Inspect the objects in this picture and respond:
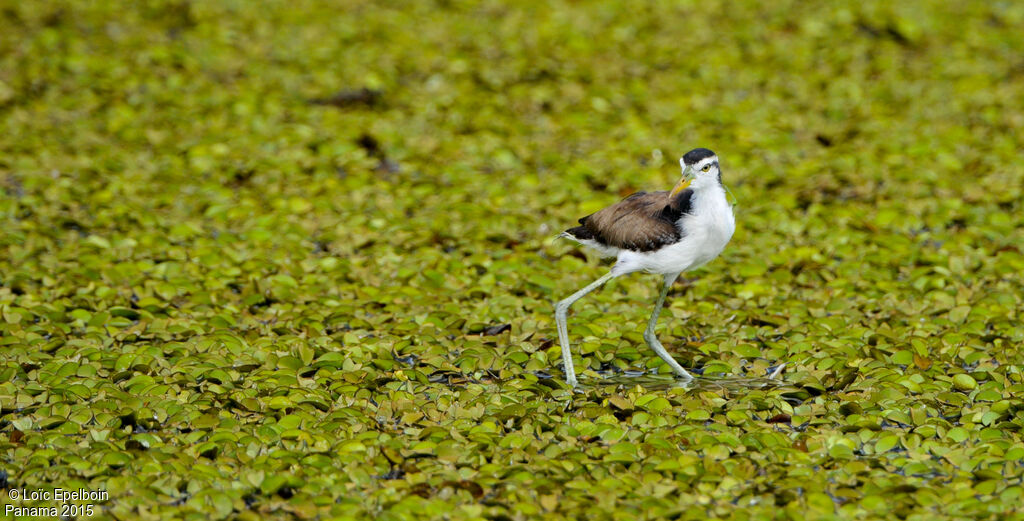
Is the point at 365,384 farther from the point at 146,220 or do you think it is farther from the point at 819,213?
the point at 819,213

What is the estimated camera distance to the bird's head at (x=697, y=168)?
5891mm

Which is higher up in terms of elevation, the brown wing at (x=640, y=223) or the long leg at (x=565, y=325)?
the brown wing at (x=640, y=223)

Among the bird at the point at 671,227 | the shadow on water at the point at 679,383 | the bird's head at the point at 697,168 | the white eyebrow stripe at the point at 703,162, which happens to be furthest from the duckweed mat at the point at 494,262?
the white eyebrow stripe at the point at 703,162

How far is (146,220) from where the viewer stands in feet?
28.4

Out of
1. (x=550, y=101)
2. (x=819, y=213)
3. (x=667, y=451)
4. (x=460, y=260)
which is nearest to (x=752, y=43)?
(x=550, y=101)

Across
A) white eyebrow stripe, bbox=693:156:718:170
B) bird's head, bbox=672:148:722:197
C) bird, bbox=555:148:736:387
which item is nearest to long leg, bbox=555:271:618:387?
bird, bbox=555:148:736:387

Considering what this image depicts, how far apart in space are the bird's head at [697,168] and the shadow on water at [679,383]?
1269 millimetres

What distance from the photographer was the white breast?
234 inches

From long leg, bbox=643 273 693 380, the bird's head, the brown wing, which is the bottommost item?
long leg, bbox=643 273 693 380

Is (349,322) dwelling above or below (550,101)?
below

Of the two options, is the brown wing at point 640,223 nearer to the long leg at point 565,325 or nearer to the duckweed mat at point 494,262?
the long leg at point 565,325

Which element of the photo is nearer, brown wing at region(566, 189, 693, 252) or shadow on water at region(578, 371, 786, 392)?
brown wing at region(566, 189, 693, 252)

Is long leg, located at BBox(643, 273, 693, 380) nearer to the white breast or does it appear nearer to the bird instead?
the bird

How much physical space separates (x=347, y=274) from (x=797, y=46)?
678 centimetres
